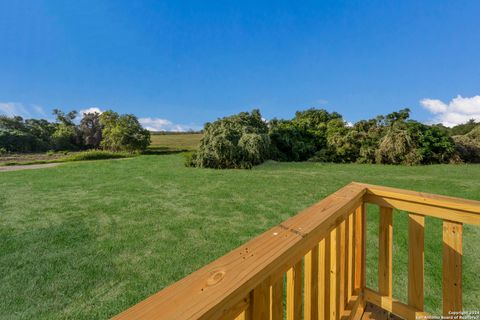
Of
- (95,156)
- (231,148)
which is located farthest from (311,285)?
(95,156)

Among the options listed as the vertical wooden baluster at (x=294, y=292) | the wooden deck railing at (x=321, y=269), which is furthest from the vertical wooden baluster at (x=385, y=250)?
the vertical wooden baluster at (x=294, y=292)

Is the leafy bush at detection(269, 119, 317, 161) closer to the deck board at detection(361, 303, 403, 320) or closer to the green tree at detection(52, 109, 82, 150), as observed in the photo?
the deck board at detection(361, 303, 403, 320)

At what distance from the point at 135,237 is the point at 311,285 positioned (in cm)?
255

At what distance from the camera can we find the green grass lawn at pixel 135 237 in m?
1.76

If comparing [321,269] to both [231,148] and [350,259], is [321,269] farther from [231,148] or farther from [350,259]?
[231,148]

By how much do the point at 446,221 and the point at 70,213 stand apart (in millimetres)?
4647

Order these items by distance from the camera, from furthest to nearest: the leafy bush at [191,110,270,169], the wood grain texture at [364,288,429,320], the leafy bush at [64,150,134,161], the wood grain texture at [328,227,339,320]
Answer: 1. the leafy bush at [64,150,134,161]
2. the leafy bush at [191,110,270,169]
3. the wood grain texture at [364,288,429,320]
4. the wood grain texture at [328,227,339,320]

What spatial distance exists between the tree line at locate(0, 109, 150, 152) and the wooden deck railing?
1727cm

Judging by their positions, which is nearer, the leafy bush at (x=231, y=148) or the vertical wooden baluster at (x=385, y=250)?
the vertical wooden baluster at (x=385, y=250)

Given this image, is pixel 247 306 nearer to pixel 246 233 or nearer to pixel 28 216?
pixel 246 233

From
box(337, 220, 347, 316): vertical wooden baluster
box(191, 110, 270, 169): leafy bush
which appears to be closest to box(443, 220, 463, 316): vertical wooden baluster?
box(337, 220, 347, 316): vertical wooden baluster

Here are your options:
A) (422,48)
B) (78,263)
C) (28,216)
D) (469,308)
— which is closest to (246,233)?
(78,263)

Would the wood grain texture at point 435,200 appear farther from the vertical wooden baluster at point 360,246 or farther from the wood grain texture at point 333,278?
the wood grain texture at point 333,278

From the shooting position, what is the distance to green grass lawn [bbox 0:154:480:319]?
1.76 meters
